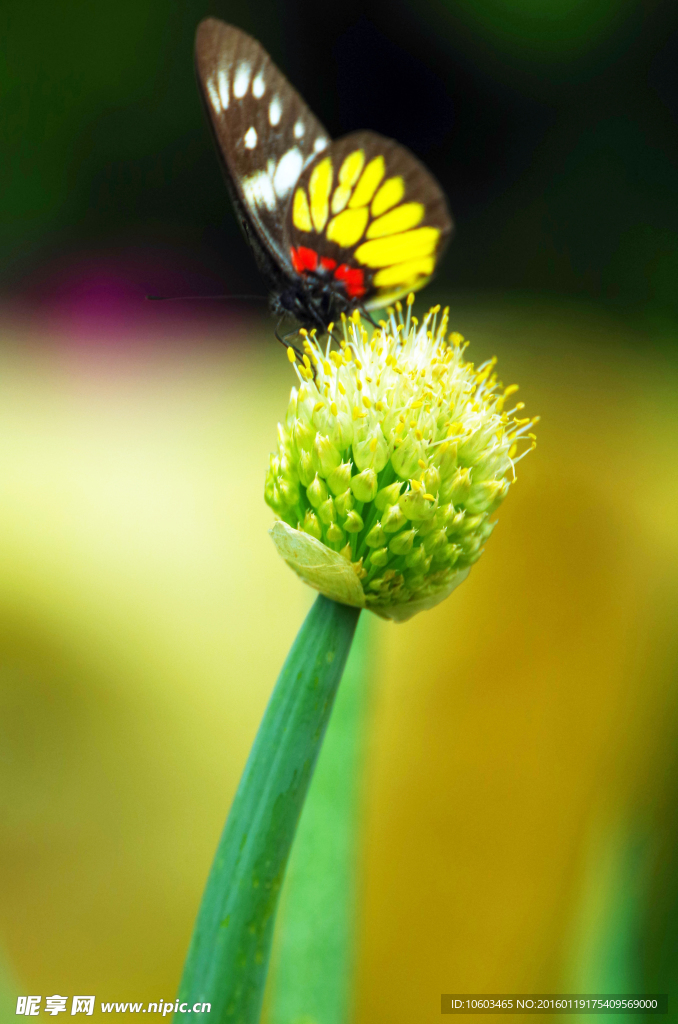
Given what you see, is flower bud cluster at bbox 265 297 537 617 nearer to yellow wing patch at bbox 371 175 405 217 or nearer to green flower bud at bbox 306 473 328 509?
green flower bud at bbox 306 473 328 509

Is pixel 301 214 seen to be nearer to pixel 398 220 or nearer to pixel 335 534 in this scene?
pixel 398 220

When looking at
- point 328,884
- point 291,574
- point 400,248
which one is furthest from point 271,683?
point 400,248

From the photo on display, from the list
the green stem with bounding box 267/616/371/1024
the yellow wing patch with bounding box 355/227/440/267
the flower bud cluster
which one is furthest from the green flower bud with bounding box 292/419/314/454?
the yellow wing patch with bounding box 355/227/440/267

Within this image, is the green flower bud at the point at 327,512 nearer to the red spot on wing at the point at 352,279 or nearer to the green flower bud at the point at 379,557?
the green flower bud at the point at 379,557

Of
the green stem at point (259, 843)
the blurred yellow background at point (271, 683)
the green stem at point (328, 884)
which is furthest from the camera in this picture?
the blurred yellow background at point (271, 683)

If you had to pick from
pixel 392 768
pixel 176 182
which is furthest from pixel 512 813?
pixel 176 182

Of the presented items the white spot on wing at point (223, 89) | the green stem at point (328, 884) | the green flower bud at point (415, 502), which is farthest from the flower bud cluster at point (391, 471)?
the white spot on wing at point (223, 89)
